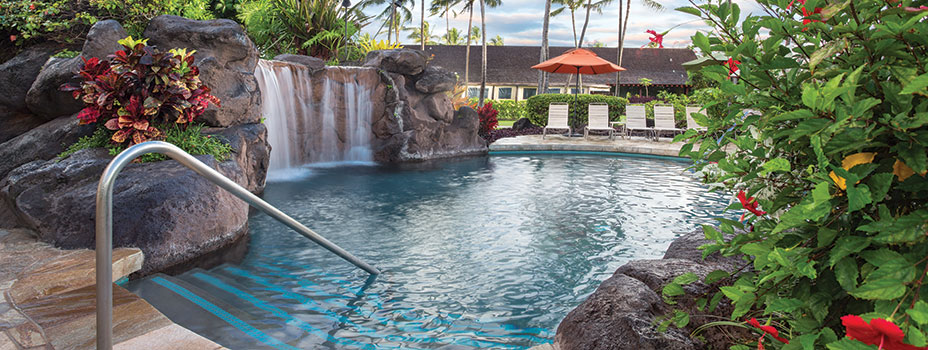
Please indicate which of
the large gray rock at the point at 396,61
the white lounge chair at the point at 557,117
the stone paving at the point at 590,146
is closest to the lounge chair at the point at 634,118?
the stone paving at the point at 590,146

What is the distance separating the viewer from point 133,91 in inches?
227

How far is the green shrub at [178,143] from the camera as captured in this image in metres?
5.68

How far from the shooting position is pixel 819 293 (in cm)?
141

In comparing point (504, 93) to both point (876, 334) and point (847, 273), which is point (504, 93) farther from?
Answer: point (876, 334)

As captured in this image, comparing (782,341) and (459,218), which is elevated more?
(782,341)

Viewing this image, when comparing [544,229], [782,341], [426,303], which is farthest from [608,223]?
[782,341]

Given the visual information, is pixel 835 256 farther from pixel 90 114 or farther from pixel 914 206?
pixel 90 114

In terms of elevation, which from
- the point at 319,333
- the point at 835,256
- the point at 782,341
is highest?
the point at 835,256

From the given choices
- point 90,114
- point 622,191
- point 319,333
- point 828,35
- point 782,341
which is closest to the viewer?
point 828,35

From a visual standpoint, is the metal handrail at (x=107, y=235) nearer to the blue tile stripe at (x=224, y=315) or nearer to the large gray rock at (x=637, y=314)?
the blue tile stripe at (x=224, y=315)

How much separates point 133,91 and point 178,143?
686mm

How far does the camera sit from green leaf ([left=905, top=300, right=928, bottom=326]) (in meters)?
0.99

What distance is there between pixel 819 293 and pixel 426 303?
9.94 ft

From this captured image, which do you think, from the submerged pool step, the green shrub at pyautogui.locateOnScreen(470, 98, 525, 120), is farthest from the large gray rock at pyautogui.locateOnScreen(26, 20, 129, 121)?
the green shrub at pyautogui.locateOnScreen(470, 98, 525, 120)
